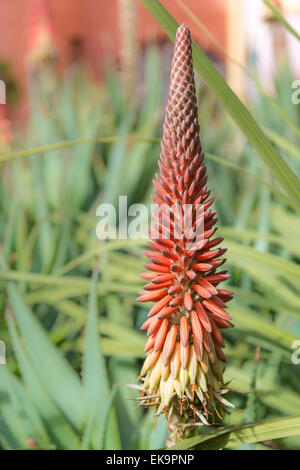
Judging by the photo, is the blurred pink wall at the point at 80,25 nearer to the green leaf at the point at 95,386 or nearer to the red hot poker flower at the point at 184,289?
the green leaf at the point at 95,386

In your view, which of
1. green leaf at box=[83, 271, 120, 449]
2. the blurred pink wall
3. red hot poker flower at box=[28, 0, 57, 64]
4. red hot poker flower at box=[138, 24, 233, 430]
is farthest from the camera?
the blurred pink wall

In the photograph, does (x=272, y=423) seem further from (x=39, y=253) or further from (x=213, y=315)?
(x=39, y=253)

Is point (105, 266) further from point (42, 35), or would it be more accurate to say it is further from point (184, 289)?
point (42, 35)

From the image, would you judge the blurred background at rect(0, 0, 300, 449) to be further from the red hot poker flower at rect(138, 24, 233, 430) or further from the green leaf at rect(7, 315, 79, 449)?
the red hot poker flower at rect(138, 24, 233, 430)

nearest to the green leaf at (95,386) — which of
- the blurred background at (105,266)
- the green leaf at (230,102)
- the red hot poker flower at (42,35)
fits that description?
the blurred background at (105,266)

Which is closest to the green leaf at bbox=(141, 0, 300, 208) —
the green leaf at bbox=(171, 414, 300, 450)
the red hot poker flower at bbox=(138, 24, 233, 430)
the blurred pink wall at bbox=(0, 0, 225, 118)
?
the red hot poker flower at bbox=(138, 24, 233, 430)

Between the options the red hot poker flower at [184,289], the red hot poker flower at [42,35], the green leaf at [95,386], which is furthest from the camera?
the red hot poker flower at [42,35]
